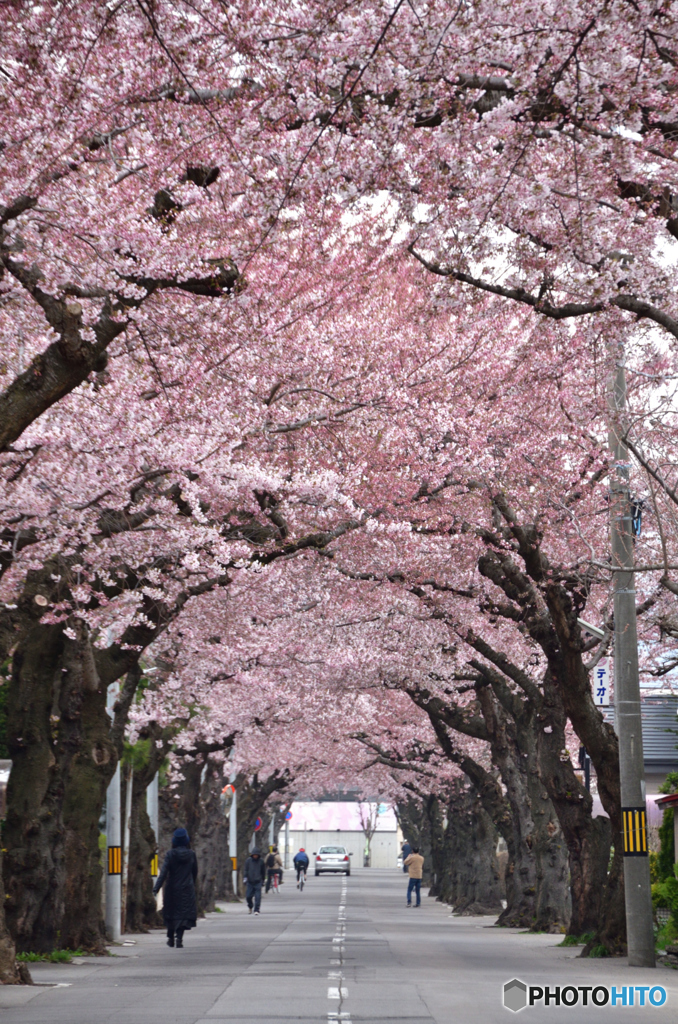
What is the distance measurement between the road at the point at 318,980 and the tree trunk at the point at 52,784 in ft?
3.10

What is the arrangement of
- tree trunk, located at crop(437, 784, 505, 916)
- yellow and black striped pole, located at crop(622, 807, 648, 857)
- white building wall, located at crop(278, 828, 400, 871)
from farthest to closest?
white building wall, located at crop(278, 828, 400, 871) < tree trunk, located at crop(437, 784, 505, 916) < yellow and black striped pole, located at crop(622, 807, 648, 857)

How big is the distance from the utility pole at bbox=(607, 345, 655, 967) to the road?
2.20 ft

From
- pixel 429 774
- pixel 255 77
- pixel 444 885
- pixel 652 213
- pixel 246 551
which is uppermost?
pixel 255 77

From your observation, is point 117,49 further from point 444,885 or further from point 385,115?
point 444,885

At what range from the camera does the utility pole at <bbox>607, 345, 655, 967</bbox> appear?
660 inches

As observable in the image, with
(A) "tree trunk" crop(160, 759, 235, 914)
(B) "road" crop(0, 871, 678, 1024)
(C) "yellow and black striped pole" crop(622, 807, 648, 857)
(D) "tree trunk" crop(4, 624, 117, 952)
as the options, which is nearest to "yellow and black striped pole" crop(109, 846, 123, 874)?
(B) "road" crop(0, 871, 678, 1024)

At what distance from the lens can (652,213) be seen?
31.6 ft

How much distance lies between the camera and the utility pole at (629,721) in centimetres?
1677

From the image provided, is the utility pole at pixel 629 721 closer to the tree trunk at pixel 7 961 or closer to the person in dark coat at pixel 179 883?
the person in dark coat at pixel 179 883

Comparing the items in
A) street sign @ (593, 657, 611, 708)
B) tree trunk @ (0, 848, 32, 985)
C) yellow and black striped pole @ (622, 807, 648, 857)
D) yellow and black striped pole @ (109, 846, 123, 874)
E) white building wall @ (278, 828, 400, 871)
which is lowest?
white building wall @ (278, 828, 400, 871)

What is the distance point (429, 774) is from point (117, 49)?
1649 inches

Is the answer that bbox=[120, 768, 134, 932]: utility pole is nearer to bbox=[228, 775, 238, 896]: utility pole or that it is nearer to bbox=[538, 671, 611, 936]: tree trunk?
bbox=[538, 671, 611, 936]: tree trunk

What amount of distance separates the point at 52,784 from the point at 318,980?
5.27m

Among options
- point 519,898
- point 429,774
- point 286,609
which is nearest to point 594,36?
point 286,609
